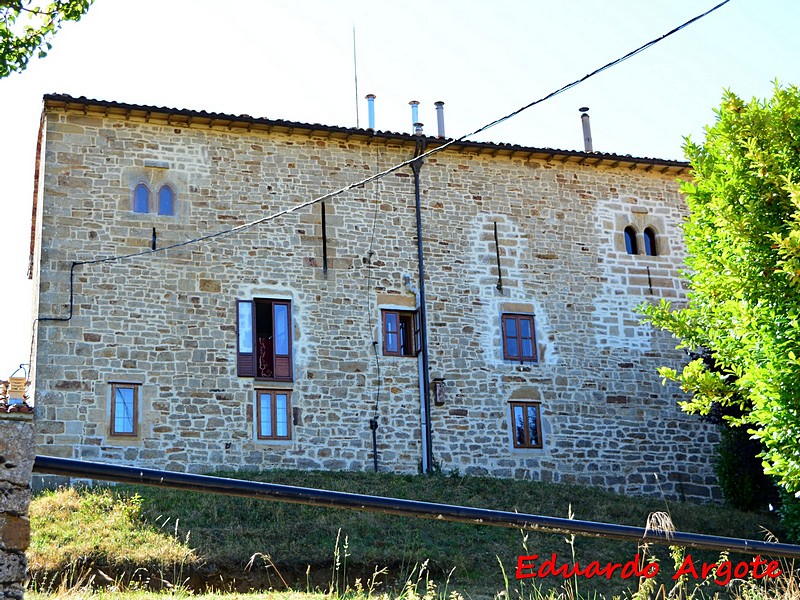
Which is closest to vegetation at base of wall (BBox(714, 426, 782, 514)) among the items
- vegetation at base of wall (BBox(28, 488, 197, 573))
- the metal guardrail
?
vegetation at base of wall (BBox(28, 488, 197, 573))

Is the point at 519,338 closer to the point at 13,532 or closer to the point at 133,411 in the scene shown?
the point at 133,411

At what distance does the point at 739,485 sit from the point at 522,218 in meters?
6.31

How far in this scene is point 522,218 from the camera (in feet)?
62.1

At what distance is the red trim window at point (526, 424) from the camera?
57.9ft

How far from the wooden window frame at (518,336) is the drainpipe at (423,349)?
1.56 metres

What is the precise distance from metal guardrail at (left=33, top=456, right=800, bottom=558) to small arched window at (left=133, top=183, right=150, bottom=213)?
13.8 metres

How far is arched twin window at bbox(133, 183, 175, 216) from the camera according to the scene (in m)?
16.7

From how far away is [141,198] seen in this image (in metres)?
16.8

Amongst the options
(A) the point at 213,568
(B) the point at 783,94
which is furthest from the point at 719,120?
(A) the point at 213,568

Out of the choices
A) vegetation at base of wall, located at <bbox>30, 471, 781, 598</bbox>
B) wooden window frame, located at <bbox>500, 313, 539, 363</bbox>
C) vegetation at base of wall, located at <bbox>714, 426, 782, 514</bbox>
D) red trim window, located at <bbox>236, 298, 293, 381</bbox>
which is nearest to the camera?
vegetation at base of wall, located at <bbox>30, 471, 781, 598</bbox>

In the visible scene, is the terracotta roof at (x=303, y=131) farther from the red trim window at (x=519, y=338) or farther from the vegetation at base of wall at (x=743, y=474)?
the vegetation at base of wall at (x=743, y=474)

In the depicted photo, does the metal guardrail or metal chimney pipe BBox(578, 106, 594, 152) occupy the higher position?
metal chimney pipe BBox(578, 106, 594, 152)

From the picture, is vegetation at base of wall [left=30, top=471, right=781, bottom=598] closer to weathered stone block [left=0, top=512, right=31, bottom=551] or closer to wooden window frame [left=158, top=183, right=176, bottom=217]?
wooden window frame [left=158, top=183, right=176, bottom=217]

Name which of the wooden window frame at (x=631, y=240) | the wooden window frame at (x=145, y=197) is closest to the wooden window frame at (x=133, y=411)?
the wooden window frame at (x=145, y=197)
